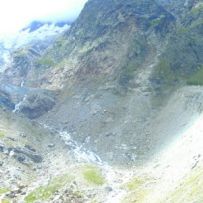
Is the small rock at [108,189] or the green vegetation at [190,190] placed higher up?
the small rock at [108,189]

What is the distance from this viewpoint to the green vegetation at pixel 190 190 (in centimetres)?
14277

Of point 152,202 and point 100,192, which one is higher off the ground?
point 100,192

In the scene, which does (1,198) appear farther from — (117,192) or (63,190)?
(117,192)

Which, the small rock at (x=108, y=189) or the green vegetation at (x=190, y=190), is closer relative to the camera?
the green vegetation at (x=190, y=190)

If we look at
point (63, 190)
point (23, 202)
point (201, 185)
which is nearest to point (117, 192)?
point (63, 190)

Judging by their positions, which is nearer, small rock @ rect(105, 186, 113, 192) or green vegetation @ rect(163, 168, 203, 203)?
green vegetation @ rect(163, 168, 203, 203)

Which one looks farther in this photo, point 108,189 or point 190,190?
point 108,189

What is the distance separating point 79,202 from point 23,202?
65.4ft

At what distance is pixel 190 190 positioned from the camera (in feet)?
493

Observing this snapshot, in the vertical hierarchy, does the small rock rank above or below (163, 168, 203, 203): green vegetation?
above

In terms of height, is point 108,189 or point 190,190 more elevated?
point 108,189

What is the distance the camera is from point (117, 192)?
19412 centimetres

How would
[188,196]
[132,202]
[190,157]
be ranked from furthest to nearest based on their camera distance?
[190,157]
[132,202]
[188,196]

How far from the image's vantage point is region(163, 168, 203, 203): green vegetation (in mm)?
142775
